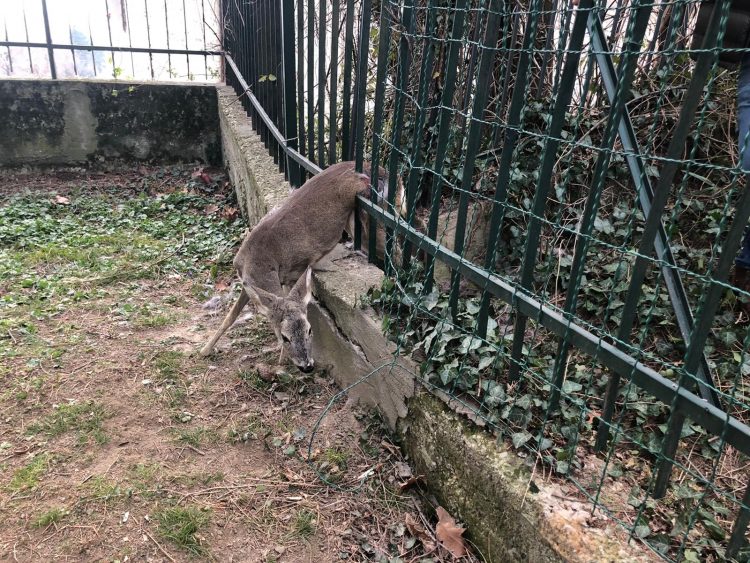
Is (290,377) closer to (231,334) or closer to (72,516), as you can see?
(231,334)

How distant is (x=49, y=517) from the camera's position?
2689 mm

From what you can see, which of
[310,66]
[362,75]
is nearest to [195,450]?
[362,75]

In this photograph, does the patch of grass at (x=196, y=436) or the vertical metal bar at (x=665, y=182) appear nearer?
the vertical metal bar at (x=665, y=182)

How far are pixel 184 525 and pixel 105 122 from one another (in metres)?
7.16

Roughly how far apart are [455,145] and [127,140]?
5533 millimetres

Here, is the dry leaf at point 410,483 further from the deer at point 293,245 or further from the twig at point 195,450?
the deer at point 293,245

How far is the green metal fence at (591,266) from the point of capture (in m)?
1.96

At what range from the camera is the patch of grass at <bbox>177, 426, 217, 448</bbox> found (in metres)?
3.26

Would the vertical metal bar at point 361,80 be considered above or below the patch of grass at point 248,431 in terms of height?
above

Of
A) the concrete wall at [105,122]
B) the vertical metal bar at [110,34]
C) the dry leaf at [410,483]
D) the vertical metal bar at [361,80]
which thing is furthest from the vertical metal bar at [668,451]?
the vertical metal bar at [110,34]

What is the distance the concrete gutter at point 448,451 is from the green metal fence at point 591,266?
0.10 metres

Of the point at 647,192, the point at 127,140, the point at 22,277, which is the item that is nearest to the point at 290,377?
the point at 647,192

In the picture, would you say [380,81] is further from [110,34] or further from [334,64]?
[110,34]

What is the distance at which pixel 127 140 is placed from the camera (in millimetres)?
8453
